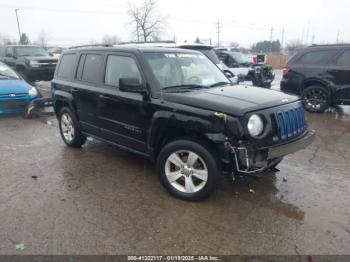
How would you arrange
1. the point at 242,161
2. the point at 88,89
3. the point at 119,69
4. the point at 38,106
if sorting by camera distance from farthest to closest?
1. the point at 38,106
2. the point at 88,89
3. the point at 119,69
4. the point at 242,161

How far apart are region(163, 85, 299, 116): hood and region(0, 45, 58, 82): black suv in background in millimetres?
12421

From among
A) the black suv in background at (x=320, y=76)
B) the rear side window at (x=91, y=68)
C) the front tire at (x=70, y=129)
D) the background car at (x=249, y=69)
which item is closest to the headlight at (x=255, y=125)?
the rear side window at (x=91, y=68)

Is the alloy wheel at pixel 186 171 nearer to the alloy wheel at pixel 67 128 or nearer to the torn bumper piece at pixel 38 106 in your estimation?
the alloy wheel at pixel 67 128

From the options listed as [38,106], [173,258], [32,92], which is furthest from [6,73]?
[173,258]

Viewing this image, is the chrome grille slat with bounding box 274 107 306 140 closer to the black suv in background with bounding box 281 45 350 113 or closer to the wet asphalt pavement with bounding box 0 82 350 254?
the wet asphalt pavement with bounding box 0 82 350 254

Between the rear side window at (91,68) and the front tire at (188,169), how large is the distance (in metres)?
1.95

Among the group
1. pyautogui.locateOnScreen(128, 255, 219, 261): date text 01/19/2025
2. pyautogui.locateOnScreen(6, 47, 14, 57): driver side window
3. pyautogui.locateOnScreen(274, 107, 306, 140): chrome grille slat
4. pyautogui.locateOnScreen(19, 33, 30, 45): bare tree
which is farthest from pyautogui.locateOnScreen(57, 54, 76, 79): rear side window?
pyautogui.locateOnScreen(19, 33, 30, 45): bare tree

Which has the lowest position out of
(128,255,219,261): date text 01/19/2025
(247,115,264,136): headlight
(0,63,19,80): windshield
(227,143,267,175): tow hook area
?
(128,255,219,261): date text 01/19/2025

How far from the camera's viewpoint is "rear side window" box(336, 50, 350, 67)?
8.87 meters

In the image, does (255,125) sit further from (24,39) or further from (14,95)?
(24,39)

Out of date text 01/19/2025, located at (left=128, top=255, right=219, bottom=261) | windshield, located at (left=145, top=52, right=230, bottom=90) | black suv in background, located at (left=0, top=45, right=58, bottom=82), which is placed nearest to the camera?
date text 01/19/2025, located at (left=128, top=255, right=219, bottom=261)

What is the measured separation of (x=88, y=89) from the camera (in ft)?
18.0

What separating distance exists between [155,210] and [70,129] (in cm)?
311

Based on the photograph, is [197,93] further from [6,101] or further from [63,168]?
[6,101]
